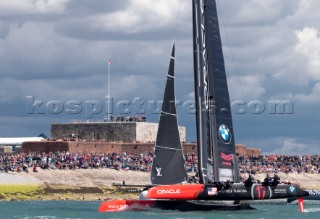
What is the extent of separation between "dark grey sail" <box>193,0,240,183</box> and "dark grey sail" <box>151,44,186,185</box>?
172 cm

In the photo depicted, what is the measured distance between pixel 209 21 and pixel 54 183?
93.1ft

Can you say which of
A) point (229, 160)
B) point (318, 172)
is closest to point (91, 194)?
point (229, 160)

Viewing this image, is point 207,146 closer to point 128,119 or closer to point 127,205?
point 127,205

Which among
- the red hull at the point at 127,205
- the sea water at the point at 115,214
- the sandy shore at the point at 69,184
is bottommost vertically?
the sea water at the point at 115,214

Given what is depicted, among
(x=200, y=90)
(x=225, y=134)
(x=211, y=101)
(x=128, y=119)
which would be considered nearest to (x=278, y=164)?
(x=128, y=119)

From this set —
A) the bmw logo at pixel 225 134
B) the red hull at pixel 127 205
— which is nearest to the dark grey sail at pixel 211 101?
the bmw logo at pixel 225 134

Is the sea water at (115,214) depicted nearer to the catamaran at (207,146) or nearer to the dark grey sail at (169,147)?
the catamaran at (207,146)

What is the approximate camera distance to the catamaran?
58812 millimetres

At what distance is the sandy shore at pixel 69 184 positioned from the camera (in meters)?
81.6

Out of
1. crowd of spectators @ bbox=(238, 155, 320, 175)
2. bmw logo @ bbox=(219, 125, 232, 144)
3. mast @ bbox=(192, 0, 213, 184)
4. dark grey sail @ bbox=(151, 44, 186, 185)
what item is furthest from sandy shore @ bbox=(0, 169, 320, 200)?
mast @ bbox=(192, 0, 213, 184)

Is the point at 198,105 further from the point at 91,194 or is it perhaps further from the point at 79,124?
the point at 79,124

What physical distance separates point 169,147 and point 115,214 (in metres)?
4.74

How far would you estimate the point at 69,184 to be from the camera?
8562 cm

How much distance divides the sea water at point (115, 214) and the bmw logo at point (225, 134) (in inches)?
158
